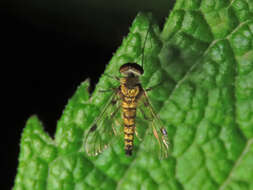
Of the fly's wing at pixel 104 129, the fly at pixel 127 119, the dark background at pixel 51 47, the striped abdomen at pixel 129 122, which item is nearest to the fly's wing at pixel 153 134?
the fly at pixel 127 119

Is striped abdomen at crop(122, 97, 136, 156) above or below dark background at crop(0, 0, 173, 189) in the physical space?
below

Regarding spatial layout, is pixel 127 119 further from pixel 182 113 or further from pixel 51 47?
pixel 51 47

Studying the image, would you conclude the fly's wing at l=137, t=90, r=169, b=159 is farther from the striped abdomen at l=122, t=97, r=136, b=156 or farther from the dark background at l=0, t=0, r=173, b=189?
the dark background at l=0, t=0, r=173, b=189

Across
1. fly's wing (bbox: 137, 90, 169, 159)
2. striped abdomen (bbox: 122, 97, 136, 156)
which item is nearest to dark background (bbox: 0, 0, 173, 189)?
striped abdomen (bbox: 122, 97, 136, 156)

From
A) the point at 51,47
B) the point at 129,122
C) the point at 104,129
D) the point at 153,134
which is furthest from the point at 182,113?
the point at 51,47

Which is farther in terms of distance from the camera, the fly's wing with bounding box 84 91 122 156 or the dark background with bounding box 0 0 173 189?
the dark background with bounding box 0 0 173 189

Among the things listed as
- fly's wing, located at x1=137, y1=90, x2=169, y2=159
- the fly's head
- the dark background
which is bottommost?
fly's wing, located at x1=137, y1=90, x2=169, y2=159

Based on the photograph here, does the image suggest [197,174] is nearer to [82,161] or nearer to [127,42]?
[82,161]
